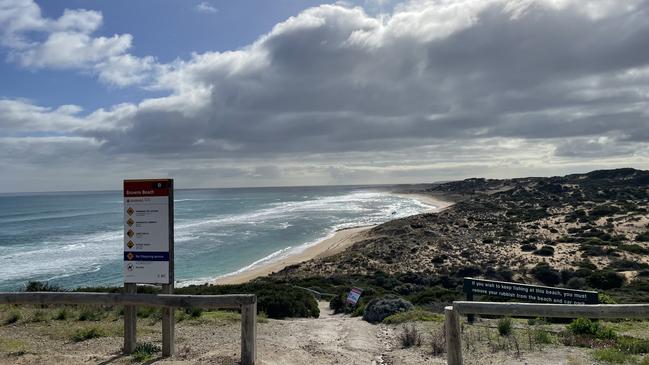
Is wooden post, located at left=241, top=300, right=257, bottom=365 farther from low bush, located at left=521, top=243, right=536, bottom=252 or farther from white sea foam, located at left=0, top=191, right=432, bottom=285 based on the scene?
low bush, located at left=521, top=243, right=536, bottom=252

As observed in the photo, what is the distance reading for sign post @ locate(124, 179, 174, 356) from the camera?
6.57 meters

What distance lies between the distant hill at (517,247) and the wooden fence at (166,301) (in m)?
20.0

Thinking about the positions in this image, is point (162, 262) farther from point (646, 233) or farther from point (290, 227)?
point (290, 227)

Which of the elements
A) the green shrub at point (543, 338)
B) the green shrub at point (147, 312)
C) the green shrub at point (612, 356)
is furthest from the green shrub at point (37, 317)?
the green shrub at point (612, 356)

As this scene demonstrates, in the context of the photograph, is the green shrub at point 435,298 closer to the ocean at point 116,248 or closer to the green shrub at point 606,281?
the green shrub at point 606,281

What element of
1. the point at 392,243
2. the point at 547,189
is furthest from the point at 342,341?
the point at 547,189

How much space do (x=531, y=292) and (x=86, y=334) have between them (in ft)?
26.2

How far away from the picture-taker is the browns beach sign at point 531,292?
30.0 ft

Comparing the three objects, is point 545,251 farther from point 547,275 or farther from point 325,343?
point 325,343

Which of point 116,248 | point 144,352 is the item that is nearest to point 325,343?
point 144,352

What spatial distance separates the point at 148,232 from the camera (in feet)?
21.8

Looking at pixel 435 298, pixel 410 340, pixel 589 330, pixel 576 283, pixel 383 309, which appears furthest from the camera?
pixel 576 283

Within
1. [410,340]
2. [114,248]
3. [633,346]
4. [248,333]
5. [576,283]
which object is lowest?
[114,248]

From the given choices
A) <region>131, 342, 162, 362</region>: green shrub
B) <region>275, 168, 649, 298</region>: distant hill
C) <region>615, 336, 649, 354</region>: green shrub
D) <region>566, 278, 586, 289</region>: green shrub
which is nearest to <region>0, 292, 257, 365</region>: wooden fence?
<region>131, 342, 162, 362</region>: green shrub
